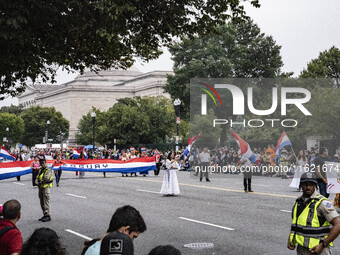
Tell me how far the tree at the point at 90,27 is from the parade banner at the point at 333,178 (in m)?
6.23

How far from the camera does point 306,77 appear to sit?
6075 centimetres

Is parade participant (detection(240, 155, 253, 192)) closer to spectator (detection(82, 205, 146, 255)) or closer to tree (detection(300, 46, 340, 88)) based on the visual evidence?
spectator (detection(82, 205, 146, 255))

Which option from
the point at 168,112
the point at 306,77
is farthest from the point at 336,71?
the point at 168,112

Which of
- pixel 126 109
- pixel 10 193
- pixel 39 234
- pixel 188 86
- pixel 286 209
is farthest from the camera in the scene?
pixel 126 109

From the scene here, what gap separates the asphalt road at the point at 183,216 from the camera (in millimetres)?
12008

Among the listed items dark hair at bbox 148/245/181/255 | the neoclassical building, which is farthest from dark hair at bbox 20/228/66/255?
the neoclassical building

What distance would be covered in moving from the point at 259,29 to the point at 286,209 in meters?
56.7

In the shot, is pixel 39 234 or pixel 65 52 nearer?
pixel 39 234

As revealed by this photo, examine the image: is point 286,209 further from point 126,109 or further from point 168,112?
point 168,112

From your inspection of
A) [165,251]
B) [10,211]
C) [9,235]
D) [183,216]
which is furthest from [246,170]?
[165,251]

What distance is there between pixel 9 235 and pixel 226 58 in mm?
60059

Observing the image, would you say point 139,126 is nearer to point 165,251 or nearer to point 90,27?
point 90,27

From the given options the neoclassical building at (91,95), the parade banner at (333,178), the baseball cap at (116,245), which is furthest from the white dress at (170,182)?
the neoclassical building at (91,95)

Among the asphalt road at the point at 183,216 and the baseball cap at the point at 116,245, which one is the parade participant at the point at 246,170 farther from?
the baseball cap at the point at 116,245
